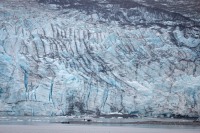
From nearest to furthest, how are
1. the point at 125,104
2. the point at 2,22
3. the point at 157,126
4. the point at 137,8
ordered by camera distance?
the point at 157,126, the point at 125,104, the point at 2,22, the point at 137,8

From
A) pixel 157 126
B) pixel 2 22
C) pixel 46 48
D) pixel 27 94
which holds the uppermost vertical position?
pixel 2 22

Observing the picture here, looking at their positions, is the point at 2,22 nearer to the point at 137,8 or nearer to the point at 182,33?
the point at 137,8

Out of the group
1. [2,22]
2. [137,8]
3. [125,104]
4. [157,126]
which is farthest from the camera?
[137,8]

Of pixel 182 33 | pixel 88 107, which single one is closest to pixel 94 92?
pixel 88 107

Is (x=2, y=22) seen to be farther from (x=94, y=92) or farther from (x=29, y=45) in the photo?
(x=94, y=92)

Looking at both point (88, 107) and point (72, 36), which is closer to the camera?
point (88, 107)

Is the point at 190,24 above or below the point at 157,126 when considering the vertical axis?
above
